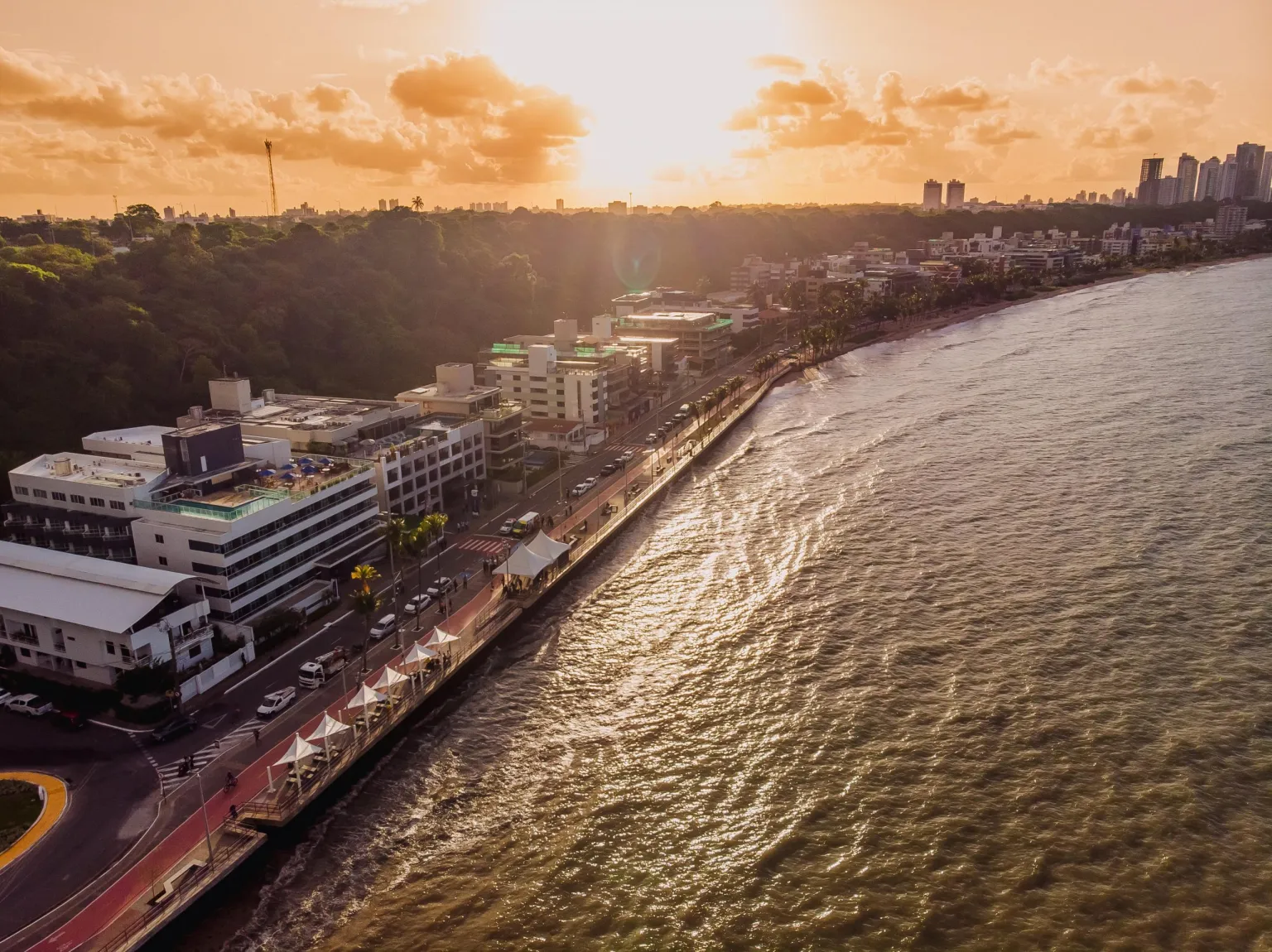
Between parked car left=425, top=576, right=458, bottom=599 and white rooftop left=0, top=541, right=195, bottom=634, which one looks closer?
white rooftop left=0, top=541, right=195, bottom=634

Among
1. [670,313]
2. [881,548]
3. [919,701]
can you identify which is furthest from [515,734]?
[670,313]

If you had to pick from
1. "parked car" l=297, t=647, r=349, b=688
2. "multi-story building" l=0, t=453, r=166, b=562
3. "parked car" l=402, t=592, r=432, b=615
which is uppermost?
"multi-story building" l=0, t=453, r=166, b=562

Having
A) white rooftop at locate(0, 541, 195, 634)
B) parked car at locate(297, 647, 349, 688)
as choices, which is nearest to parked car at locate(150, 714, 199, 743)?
white rooftop at locate(0, 541, 195, 634)

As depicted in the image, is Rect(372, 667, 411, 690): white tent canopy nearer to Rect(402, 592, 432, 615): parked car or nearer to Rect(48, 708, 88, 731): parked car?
Rect(402, 592, 432, 615): parked car

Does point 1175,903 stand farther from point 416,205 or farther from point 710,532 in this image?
point 416,205

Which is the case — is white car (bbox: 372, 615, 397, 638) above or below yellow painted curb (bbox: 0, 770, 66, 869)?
above

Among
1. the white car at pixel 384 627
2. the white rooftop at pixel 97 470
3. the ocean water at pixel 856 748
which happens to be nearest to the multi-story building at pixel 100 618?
the white rooftop at pixel 97 470
